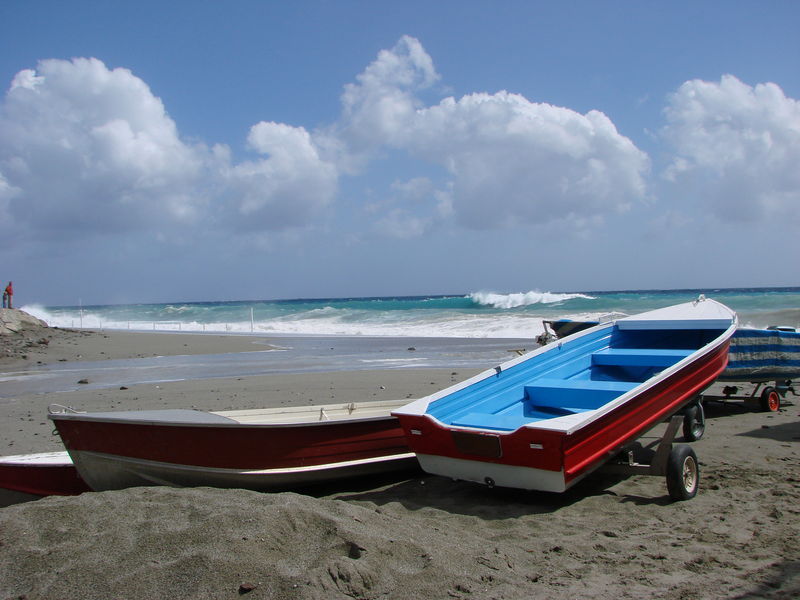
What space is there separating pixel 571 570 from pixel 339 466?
2552mm

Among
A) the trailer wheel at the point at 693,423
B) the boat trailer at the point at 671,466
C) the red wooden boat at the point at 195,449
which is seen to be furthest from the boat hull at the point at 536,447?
the trailer wheel at the point at 693,423

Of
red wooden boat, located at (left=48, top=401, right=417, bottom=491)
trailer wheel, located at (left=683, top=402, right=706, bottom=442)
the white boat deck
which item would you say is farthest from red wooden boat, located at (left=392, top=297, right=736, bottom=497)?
the white boat deck

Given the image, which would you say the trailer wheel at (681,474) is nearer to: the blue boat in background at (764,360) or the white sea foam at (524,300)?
the blue boat in background at (764,360)

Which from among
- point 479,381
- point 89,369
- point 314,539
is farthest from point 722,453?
point 89,369

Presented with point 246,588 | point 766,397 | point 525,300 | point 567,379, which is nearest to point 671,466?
point 567,379

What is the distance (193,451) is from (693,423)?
5.38 meters

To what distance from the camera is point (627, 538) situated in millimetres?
4441

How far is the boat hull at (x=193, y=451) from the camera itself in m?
5.46

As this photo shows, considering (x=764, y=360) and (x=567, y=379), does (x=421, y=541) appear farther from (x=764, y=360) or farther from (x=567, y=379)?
(x=764, y=360)

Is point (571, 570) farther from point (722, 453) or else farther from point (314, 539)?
point (722, 453)

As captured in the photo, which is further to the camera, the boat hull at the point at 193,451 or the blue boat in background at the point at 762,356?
the blue boat in background at the point at 762,356

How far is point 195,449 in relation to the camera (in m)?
5.48

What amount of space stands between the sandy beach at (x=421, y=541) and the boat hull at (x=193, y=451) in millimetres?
356

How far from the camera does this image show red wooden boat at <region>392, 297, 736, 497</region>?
4855mm
